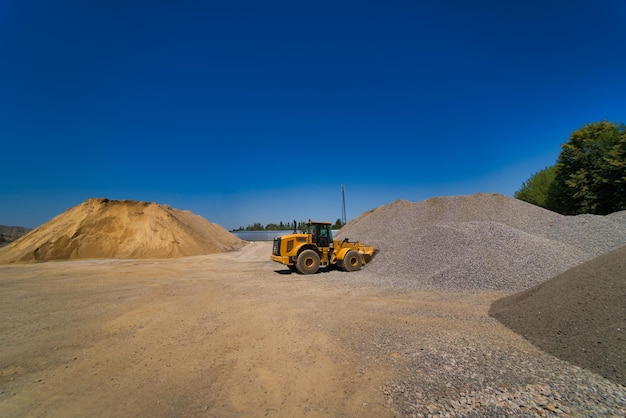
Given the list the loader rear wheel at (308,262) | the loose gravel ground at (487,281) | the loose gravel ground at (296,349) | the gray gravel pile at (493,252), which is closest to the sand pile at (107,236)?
the loose gravel ground at (296,349)

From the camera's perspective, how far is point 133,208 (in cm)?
2355

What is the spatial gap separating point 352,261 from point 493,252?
5.51m

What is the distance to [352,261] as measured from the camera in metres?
13.5

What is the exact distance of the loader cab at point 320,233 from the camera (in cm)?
1352

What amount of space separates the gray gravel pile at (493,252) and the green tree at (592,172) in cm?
1144

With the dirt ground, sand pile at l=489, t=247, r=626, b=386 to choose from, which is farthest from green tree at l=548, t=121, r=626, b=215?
the dirt ground

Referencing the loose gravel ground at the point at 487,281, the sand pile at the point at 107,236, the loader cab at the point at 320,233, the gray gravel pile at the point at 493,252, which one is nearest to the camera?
the loose gravel ground at the point at 487,281

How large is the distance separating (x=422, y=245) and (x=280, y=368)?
10.5m

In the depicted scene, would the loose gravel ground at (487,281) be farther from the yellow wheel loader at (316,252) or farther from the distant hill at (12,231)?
the distant hill at (12,231)

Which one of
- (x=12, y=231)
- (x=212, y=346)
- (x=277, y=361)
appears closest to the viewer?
(x=277, y=361)

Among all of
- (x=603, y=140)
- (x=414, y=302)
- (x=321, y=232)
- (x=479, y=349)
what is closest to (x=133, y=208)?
(x=321, y=232)

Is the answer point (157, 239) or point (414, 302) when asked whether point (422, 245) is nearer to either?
point (414, 302)

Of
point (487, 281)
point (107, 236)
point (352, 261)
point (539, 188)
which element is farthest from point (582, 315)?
point (539, 188)

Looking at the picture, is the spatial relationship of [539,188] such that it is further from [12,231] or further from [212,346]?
[12,231]
